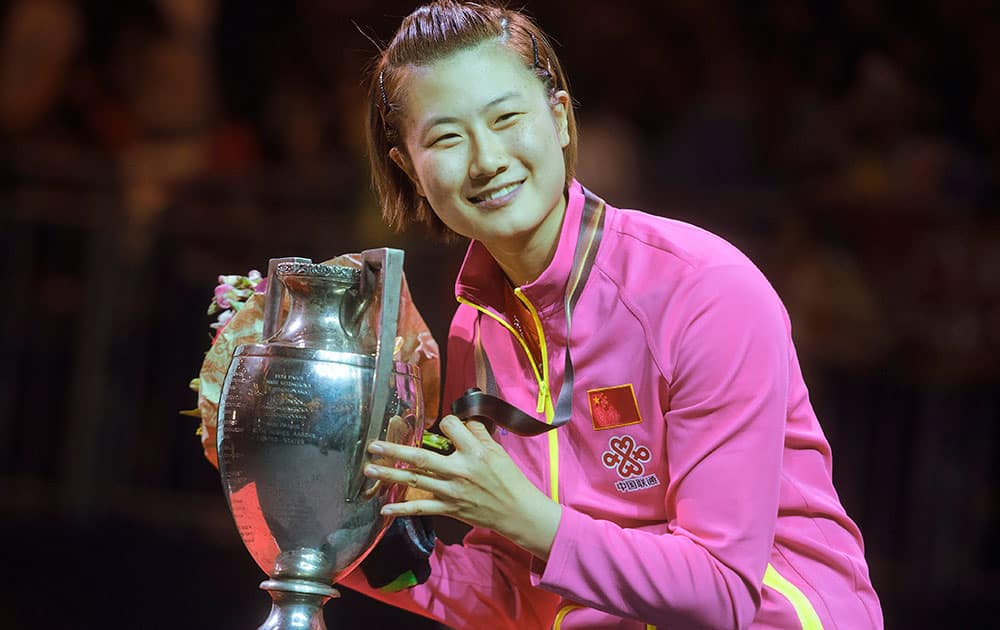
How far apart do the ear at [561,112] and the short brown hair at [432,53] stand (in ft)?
0.04

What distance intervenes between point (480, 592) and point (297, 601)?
0.37m

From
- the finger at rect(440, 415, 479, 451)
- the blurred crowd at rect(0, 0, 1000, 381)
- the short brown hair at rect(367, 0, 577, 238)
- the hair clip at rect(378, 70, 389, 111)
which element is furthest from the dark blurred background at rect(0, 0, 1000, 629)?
the finger at rect(440, 415, 479, 451)

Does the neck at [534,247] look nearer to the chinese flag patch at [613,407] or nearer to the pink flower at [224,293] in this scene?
the chinese flag patch at [613,407]

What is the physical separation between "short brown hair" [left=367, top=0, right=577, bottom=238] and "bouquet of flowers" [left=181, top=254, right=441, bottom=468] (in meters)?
0.15

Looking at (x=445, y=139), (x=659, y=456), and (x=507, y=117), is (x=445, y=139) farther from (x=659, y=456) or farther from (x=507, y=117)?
(x=659, y=456)

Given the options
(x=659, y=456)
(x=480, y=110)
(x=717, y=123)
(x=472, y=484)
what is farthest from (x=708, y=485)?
(x=717, y=123)

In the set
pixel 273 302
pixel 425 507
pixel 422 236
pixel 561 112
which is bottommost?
pixel 425 507

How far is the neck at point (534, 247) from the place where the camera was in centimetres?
168

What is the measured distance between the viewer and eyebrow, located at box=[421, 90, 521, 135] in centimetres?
→ 157

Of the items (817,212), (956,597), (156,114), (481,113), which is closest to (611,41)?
(817,212)

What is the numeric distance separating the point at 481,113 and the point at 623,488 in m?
0.49

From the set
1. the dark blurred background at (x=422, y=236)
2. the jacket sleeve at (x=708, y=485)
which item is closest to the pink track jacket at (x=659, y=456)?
the jacket sleeve at (x=708, y=485)

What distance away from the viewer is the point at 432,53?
159cm

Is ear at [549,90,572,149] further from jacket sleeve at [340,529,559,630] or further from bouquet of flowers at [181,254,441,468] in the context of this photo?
jacket sleeve at [340,529,559,630]
